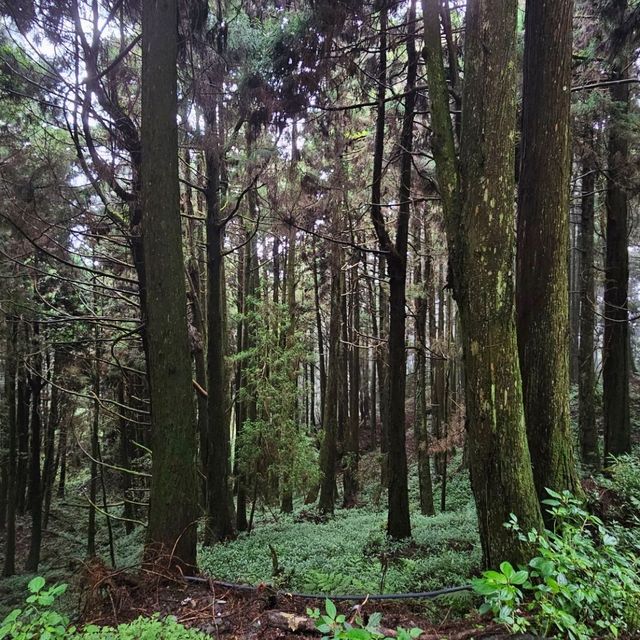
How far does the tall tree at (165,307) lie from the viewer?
4086 millimetres

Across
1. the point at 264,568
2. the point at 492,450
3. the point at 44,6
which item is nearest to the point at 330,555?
the point at 264,568

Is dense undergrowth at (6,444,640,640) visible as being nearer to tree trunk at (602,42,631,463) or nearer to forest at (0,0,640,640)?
Result: forest at (0,0,640,640)

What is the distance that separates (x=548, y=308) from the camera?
149 inches

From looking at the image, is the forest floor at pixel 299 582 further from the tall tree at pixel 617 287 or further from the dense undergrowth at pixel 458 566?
the tall tree at pixel 617 287

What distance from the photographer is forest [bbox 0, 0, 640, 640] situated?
3125 mm

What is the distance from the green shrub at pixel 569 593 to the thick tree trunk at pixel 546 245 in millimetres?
793

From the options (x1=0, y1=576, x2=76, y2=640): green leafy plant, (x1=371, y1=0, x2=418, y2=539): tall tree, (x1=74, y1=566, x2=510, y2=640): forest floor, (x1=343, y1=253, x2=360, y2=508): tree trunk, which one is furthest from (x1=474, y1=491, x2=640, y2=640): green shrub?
(x1=343, y1=253, x2=360, y2=508): tree trunk

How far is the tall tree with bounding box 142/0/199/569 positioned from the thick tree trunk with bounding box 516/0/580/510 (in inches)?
122

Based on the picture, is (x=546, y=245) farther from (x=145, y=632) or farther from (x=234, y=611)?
(x=145, y=632)

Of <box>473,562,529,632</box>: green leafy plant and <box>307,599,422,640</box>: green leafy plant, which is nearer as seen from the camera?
<box>307,599,422,640</box>: green leafy plant

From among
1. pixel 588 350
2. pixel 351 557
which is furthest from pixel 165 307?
pixel 588 350

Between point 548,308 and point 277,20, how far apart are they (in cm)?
602

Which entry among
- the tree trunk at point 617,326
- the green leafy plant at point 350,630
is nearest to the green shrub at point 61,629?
the green leafy plant at point 350,630

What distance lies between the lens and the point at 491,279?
330cm
